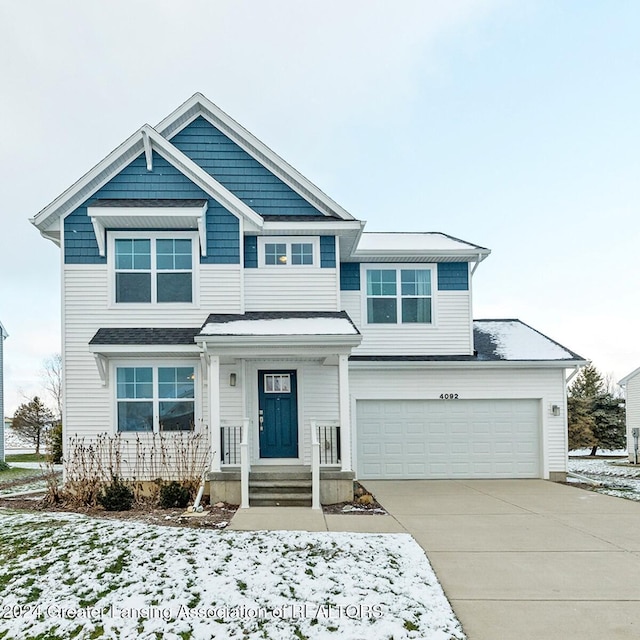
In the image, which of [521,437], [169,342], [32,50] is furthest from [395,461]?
[32,50]

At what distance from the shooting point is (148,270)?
1298cm

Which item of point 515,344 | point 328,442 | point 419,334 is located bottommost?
point 328,442

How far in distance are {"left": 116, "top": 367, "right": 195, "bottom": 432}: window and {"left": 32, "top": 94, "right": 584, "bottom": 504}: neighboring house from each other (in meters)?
0.03

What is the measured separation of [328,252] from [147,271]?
12.5 ft

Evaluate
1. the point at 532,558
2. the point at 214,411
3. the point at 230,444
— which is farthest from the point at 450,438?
the point at 532,558

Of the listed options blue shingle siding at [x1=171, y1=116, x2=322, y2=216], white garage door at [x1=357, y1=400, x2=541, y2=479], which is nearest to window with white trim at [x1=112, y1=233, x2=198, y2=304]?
blue shingle siding at [x1=171, y1=116, x2=322, y2=216]

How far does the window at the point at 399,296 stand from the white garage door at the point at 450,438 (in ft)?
6.72

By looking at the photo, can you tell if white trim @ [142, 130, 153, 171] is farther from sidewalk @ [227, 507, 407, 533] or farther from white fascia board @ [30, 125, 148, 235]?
sidewalk @ [227, 507, 407, 533]

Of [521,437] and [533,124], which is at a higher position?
[533,124]

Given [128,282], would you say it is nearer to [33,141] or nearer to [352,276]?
[352,276]

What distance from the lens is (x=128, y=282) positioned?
42.5 feet

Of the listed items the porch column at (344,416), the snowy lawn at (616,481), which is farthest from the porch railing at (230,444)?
the snowy lawn at (616,481)

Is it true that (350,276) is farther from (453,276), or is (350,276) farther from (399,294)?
(453,276)

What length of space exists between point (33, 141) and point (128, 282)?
28.0ft
